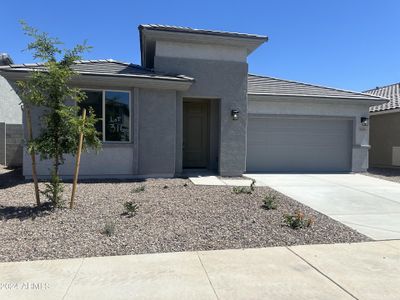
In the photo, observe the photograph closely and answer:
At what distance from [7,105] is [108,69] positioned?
406 inches

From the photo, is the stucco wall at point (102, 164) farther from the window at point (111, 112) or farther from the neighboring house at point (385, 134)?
the neighboring house at point (385, 134)

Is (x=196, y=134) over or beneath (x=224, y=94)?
beneath

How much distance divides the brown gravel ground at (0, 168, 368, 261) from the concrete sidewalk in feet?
1.08

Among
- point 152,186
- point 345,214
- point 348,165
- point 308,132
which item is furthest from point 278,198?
point 348,165

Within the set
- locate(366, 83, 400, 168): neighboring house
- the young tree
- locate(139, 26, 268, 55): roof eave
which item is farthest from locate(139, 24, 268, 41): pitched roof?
locate(366, 83, 400, 168): neighboring house

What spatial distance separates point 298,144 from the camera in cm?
1400

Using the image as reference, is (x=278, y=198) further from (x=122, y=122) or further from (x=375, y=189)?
(x=122, y=122)

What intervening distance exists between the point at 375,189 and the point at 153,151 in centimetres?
716

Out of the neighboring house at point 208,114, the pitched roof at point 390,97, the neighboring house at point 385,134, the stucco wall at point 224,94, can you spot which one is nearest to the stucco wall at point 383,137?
the neighboring house at point 385,134

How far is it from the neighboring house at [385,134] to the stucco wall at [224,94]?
29.4 ft

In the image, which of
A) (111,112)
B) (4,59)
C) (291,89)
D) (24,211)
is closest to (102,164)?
(111,112)

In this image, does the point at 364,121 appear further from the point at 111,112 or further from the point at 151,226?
the point at 151,226

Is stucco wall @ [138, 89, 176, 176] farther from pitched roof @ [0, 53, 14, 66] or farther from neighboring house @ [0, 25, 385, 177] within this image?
pitched roof @ [0, 53, 14, 66]

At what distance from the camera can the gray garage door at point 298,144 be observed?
13633 mm
